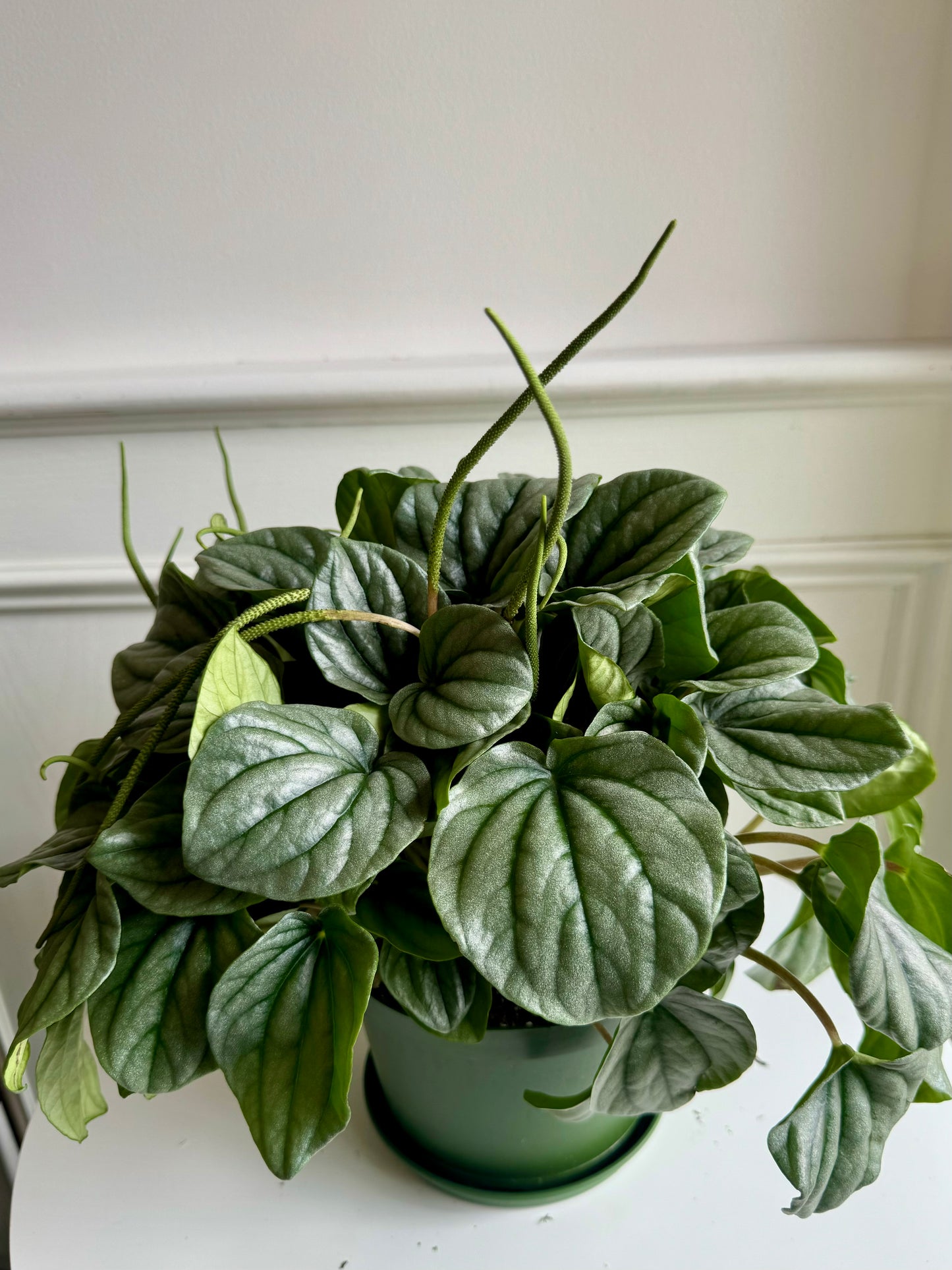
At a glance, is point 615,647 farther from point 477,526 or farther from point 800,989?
point 800,989

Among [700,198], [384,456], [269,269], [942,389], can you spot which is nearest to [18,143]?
[269,269]

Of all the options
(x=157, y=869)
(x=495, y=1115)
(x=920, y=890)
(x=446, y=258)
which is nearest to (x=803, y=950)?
(x=920, y=890)

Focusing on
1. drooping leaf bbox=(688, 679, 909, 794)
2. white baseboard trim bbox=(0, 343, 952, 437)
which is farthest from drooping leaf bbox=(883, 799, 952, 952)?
white baseboard trim bbox=(0, 343, 952, 437)

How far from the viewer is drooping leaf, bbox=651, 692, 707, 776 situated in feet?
1.42

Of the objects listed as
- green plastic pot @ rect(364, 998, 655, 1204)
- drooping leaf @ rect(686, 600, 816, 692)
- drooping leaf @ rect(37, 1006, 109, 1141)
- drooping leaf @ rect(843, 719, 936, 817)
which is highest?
drooping leaf @ rect(686, 600, 816, 692)

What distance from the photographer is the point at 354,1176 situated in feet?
2.10

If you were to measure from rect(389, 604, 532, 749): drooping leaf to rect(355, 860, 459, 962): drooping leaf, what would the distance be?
80 mm

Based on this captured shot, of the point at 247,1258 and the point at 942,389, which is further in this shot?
the point at 942,389

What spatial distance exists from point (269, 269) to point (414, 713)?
67cm

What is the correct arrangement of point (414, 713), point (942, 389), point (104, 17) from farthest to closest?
point (942, 389) < point (104, 17) < point (414, 713)

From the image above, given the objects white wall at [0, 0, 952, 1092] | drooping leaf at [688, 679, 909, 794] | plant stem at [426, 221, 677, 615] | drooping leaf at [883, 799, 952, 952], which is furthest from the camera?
white wall at [0, 0, 952, 1092]

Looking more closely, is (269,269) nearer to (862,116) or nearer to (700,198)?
(700,198)

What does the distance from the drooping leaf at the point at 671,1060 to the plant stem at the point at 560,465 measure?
23 centimetres

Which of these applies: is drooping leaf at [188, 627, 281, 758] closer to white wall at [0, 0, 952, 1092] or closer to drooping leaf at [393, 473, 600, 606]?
drooping leaf at [393, 473, 600, 606]
